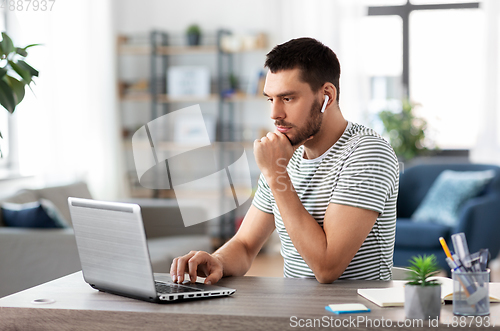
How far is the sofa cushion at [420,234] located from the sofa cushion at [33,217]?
6.26ft

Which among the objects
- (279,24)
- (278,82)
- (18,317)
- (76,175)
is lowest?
(76,175)

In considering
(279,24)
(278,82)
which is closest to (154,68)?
(279,24)

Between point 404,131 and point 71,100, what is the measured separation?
2.54 metres

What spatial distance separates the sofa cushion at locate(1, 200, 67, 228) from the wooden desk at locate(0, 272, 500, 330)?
1688 millimetres

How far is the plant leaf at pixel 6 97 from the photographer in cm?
176

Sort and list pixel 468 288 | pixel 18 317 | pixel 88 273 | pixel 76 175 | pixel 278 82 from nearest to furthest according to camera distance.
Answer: pixel 468 288 < pixel 18 317 < pixel 88 273 < pixel 278 82 < pixel 76 175

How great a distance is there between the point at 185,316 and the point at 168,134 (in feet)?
13.9

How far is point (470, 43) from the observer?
16.6 ft

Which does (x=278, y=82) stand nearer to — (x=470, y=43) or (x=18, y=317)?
(x=18, y=317)

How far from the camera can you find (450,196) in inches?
150

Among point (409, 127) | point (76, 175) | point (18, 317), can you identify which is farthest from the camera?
point (76, 175)

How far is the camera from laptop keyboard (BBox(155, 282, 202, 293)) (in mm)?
1230

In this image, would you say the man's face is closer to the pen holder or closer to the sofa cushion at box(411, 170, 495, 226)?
the pen holder

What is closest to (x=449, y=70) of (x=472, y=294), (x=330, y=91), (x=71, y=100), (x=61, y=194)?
(x=71, y=100)
